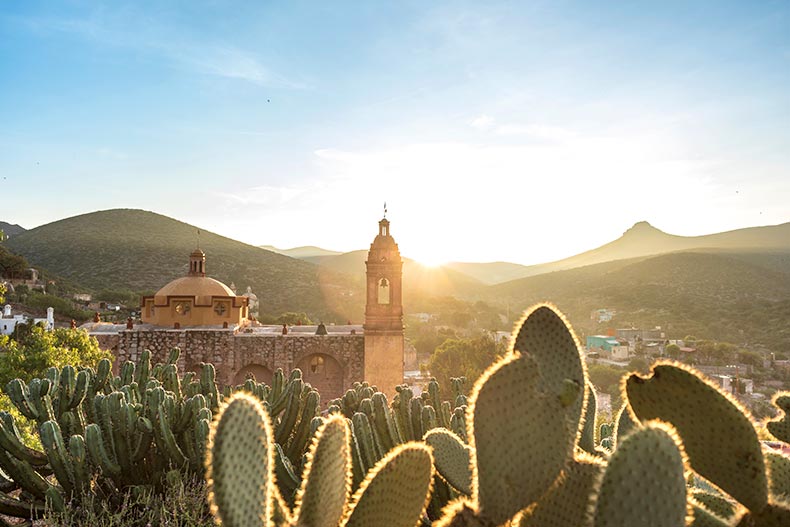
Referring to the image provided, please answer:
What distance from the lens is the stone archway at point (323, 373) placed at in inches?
688

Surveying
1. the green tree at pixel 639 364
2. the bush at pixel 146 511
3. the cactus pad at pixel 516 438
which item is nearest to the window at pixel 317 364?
the bush at pixel 146 511

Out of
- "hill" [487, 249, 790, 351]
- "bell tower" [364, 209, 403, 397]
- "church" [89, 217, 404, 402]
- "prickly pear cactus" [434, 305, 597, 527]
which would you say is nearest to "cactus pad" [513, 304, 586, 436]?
"prickly pear cactus" [434, 305, 597, 527]

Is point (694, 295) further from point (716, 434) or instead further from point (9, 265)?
point (9, 265)

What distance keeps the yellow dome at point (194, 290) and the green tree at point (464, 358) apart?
28.8 ft

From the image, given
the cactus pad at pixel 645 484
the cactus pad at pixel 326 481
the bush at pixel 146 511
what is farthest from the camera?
the bush at pixel 146 511

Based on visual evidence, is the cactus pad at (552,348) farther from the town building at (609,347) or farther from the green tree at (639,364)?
the town building at (609,347)

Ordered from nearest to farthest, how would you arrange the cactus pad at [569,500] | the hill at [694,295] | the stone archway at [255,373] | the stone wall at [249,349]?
the cactus pad at [569,500], the stone wall at [249,349], the stone archway at [255,373], the hill at [694,295]

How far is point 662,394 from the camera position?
4.82 feet

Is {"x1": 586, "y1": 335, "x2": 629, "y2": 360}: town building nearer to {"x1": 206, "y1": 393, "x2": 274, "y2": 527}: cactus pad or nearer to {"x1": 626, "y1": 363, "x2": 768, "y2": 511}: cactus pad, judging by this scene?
{"x1": 626, "y1": 363, "x2": 768, "y2": 511}: cactus pad

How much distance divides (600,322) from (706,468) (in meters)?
42.7

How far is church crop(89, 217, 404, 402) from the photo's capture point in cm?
1662

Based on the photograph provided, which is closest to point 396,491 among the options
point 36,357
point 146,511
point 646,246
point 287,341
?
point 146,511

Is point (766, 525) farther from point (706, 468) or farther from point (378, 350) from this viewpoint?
point (378, 350)

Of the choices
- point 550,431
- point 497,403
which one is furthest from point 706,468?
point 497,403
